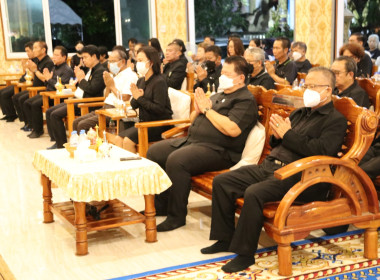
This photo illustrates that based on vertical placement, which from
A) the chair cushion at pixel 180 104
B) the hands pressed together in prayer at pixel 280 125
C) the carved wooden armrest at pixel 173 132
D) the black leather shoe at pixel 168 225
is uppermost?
the hands pressed together in prayer at pixel 280 125

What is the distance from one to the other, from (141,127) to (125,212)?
1.10 metres

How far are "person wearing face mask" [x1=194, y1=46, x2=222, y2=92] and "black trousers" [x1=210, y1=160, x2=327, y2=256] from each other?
2947 mm

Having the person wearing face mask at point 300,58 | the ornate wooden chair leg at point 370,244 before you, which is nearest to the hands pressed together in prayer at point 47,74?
the person wearing face mask at point 300,58

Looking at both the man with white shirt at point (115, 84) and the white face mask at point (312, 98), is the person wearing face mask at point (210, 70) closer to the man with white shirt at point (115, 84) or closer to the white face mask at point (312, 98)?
the man with white shirt at point (115, 84)

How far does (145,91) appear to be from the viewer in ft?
17.2

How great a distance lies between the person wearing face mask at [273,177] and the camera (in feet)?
10.8

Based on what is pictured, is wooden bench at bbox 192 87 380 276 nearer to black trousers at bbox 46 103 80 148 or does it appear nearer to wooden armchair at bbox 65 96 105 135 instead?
wooden armchair at bbox 65 96 105 135

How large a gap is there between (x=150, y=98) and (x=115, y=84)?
108 centimetres

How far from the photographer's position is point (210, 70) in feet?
22.1

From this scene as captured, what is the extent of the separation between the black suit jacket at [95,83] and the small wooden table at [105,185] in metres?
2.93

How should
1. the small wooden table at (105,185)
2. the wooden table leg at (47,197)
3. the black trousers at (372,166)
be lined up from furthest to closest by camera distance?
the wooden table leg at (47,197) < the black trousers at (372,166) < the small wooden table at (105,185)

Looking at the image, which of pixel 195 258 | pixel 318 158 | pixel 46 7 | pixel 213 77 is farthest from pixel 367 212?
pixel 46 7

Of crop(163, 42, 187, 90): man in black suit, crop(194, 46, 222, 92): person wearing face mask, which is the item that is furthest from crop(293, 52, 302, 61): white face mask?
crop(163, 42, 187, 90): man in black suit

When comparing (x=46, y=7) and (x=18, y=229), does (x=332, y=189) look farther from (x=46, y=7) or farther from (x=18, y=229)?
(x=46, y=7)
